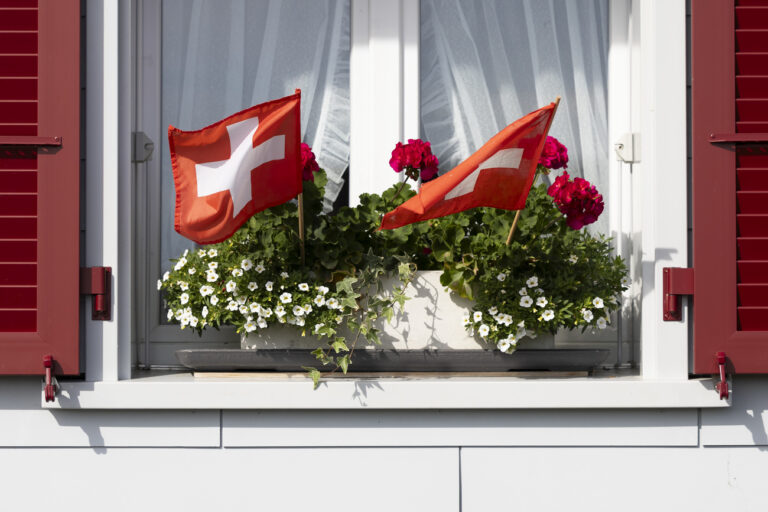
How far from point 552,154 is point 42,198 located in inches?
63.3

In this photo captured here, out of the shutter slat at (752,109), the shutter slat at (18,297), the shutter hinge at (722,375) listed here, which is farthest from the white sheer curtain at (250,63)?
the shutter hinge at (722,375)

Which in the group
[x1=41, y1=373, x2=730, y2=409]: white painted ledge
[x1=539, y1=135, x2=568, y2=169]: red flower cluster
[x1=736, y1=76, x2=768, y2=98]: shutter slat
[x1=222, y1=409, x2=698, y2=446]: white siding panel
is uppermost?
[x1=736, y1=76, x2=768, y2=98]: shutter slat

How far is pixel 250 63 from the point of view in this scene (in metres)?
3.61

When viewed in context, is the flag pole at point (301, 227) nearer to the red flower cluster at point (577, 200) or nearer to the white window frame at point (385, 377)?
the white window frame at point (385, 377)

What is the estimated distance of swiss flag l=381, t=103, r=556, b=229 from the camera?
2760 mm

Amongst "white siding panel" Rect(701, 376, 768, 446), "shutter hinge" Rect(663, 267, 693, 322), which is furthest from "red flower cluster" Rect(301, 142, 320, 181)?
"white siding panel" Rect(701, 376, 768, 446)

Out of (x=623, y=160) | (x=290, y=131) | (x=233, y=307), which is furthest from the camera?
(x=623, y=160)

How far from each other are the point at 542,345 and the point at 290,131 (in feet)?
3.52

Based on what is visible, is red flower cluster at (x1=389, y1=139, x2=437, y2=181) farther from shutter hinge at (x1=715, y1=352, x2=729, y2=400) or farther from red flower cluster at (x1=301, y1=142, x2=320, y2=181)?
shutter hinge at (x1=715, y1=352, x2=729, y2=400)

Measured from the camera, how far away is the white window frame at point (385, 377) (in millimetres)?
3047

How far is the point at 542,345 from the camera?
3.18 m
